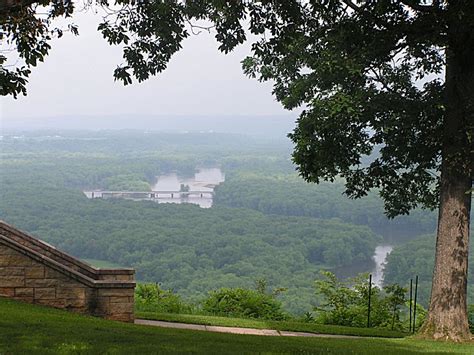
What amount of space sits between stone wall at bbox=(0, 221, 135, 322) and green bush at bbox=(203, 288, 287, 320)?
498 cm

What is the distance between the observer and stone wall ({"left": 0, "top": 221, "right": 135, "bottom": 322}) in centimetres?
1244

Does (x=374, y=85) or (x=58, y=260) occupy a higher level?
(x=374, y=85)

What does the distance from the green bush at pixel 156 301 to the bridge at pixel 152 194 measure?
11711 cm

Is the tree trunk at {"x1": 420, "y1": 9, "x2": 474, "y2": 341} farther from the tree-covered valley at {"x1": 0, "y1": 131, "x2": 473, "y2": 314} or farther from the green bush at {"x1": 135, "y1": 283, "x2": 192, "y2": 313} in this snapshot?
the tree-covered valley at {"x1": 0, "y1": 131, "x2": 473, "y2": 314}

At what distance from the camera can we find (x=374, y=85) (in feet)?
47.6

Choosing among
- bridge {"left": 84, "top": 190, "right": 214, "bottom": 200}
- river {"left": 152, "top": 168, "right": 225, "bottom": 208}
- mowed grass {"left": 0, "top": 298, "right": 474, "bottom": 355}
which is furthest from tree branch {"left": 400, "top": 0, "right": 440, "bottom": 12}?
river {"left": 152, "top": 168, "right": 225, "bottom": 208}

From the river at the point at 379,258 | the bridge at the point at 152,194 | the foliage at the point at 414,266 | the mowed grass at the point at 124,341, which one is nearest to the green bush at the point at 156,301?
the mowed grass at the point at 124,341

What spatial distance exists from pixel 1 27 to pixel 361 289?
554 inches

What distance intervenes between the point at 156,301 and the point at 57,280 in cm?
553

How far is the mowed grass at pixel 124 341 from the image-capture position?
8.70 meters

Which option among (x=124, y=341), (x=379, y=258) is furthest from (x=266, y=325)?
(x=379, y=258)

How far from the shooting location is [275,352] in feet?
29.6

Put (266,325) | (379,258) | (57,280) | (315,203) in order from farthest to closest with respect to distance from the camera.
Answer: (315,203) < (379,258) < (266,325) < (57,280)

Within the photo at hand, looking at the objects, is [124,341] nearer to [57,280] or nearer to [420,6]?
[57,280]
